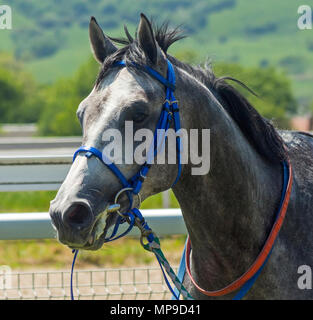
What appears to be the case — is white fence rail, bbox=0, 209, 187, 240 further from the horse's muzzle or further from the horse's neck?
the horse's muzzle

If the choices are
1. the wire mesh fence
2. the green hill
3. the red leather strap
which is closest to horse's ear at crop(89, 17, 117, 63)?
the red leather strap

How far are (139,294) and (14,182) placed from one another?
1.40 m

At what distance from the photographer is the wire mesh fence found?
487cm

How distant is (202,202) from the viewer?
324cm

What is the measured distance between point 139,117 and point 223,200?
654 millimetres

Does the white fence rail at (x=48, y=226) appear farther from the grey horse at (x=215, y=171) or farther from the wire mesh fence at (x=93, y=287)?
the grey horse at (x=215, y=171)

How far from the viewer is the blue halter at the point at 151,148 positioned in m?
2.88

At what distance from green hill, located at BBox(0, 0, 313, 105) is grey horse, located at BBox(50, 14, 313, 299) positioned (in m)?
134

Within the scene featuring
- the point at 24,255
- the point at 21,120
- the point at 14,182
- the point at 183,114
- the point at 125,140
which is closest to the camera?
the point at 125,140

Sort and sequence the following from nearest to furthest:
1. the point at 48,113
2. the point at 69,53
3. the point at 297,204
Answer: the point at 297,204, the point at 48,113, the point at 69,53

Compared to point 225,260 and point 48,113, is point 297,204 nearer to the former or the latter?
point 225,260

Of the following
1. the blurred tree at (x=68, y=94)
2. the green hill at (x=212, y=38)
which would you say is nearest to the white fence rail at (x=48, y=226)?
the blurred tree at (x=68, y=94)

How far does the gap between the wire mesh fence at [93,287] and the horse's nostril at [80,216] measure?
2054 millimetres
